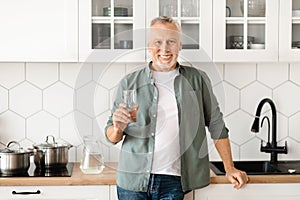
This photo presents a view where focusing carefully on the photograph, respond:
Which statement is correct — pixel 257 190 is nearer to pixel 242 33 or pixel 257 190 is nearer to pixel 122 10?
pixel 242 33

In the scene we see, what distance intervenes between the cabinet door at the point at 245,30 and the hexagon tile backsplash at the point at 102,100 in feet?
1.03

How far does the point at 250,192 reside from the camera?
2.80 meters

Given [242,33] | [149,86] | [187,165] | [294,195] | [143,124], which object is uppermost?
[242,33]

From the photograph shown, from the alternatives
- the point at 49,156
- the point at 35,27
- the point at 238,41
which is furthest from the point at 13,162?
the point at 238,41

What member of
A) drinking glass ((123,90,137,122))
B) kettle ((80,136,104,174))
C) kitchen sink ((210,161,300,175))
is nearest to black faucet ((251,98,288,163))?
kitchen sink ((210,161,300,175))

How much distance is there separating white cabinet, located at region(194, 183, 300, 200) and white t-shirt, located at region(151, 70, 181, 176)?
0.27m

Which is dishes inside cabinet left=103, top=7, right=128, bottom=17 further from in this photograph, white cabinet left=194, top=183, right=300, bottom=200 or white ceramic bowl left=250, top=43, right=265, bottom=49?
white cabinet left=194, top=183, right=300, bottom=200

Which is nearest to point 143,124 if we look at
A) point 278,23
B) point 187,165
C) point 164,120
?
point 164,120

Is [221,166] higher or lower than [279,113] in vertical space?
lower

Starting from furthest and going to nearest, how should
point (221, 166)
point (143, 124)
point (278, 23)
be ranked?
point (221, 166), point (278, 23), point (143, 124)

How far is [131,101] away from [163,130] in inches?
9.5

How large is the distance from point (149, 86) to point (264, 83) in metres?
1.01

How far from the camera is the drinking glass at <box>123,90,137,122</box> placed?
7.93 ft

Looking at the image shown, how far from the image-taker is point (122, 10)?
298cm
